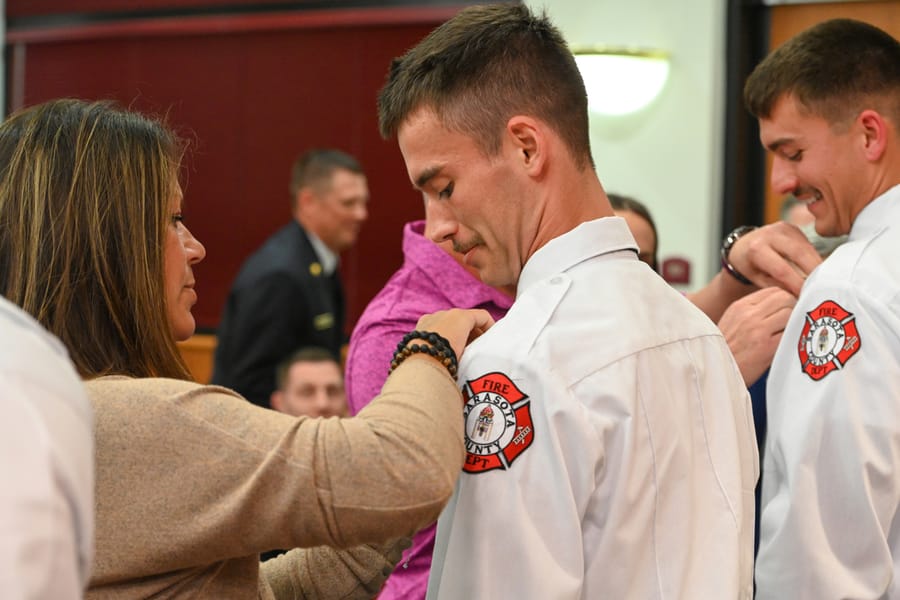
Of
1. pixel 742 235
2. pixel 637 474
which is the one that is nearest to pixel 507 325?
pixel 637 474

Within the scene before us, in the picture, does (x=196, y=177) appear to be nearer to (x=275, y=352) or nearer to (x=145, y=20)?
(x=145, y=20)

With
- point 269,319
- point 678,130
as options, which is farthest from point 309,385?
point 678,130

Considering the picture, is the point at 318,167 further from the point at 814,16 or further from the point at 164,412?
the point at 164,412

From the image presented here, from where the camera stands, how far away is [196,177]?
5781 mm

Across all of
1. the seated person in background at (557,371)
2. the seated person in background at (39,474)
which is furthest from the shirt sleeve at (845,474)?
the seated person in background at (39,474)

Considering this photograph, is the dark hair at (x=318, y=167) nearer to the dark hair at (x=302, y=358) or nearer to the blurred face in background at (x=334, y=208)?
Result: the blurred face in background at (x=334, y=208)

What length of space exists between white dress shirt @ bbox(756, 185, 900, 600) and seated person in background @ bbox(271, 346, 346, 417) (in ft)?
7.06

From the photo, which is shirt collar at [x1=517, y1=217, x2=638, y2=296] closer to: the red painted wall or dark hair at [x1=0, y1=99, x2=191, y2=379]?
dark hair at [x1=0, y1=99, x2=191, y2=379]

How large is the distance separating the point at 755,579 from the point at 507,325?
0.75m

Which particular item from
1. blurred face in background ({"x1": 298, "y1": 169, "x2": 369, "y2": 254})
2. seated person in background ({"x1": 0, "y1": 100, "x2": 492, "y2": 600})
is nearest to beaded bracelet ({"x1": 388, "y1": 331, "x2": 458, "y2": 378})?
seated person in background ({"x1": 0, "y1": 100, "x2": 492, "y2": 600})

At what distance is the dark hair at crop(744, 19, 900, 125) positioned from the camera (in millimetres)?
2025

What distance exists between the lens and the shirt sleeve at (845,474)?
172 cm

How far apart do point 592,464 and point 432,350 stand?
221 millimetres

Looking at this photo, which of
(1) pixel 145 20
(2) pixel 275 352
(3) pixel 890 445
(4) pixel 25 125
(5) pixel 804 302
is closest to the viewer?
(4) pixel 25 125
